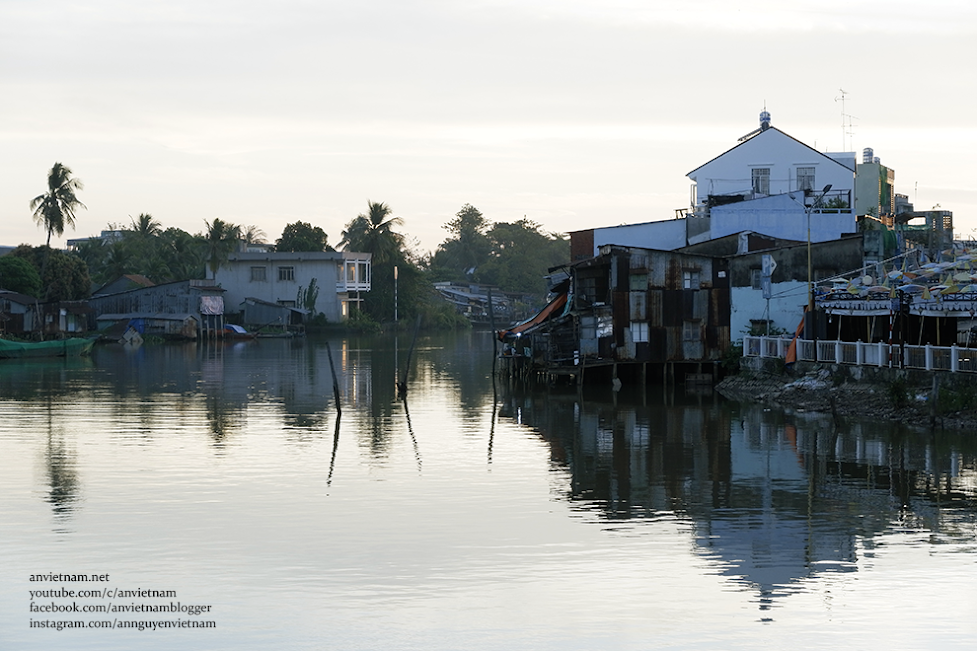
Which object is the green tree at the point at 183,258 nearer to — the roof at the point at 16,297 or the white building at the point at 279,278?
the white building at the point at 279,278

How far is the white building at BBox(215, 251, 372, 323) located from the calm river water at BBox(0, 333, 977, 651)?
207 feet

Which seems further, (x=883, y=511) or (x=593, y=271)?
(x=593, y=271)

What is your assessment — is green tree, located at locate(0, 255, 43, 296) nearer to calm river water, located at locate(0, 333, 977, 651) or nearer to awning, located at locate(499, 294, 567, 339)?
awning, located at locate(499, 294, 567, 339)

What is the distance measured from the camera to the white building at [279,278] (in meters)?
103

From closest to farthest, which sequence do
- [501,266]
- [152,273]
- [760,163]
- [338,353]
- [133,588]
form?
[133,588], [760,163], [338,353], [152,273], [501,266]

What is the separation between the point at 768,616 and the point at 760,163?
52069 mm

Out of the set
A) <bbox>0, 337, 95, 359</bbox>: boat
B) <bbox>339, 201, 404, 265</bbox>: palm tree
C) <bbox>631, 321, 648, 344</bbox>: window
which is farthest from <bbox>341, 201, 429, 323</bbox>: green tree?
<bbox>631, 321, 648, 344</bbox>: window

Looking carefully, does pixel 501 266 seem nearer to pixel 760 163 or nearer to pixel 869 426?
pixel 760 163

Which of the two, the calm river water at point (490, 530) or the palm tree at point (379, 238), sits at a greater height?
the palm tree at point (379, 238)

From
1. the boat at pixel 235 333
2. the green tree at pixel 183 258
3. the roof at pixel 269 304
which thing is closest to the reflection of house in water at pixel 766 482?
the boat at pixel 235 333

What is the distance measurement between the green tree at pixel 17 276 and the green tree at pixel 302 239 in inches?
1117

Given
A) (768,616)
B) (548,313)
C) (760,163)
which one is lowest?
(768,616)

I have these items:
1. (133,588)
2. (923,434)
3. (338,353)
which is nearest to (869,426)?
(923,434)

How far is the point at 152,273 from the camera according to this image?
358 ft
